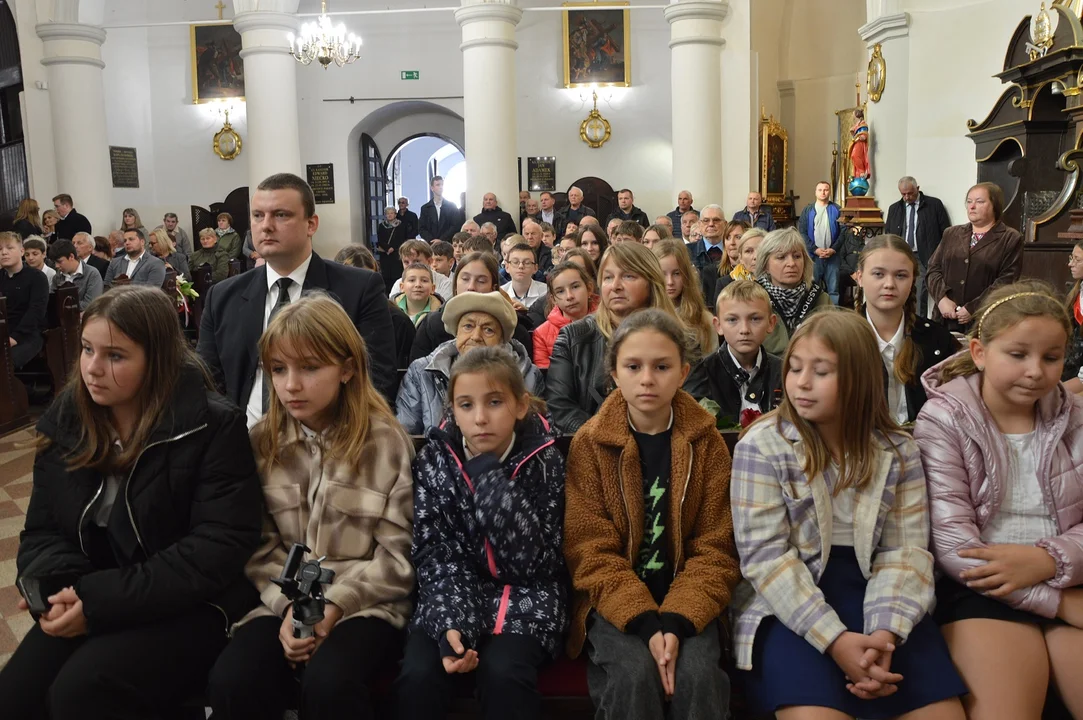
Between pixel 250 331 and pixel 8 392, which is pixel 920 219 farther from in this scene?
pixel 250 331

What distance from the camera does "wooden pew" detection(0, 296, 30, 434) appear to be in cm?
739

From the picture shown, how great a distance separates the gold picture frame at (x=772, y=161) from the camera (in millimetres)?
15469

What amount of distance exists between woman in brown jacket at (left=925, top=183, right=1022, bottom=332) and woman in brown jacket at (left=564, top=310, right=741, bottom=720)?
4593mm

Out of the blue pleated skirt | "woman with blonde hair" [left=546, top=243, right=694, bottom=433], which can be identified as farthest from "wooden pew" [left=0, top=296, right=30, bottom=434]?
the blue pleated skirt

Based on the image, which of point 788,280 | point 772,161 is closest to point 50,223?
point 772,161

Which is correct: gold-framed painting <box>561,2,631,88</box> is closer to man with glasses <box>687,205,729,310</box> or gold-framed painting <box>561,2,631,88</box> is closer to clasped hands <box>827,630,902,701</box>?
man with glasses <box>687,205,729,310</box>

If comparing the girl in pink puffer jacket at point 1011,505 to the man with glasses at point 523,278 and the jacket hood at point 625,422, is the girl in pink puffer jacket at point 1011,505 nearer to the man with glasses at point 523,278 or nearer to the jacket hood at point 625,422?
the jacket hood at point 625,422

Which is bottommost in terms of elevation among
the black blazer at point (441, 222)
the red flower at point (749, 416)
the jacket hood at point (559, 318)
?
the red flower at point (749, 416)

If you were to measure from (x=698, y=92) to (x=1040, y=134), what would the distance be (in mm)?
4980

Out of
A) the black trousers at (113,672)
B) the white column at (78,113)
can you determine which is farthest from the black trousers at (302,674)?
the white column at (78,113)

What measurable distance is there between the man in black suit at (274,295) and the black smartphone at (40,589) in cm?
94

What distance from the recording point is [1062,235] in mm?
6891

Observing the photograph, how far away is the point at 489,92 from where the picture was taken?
1323 cm

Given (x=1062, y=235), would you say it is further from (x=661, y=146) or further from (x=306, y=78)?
(x=306, y=78)
